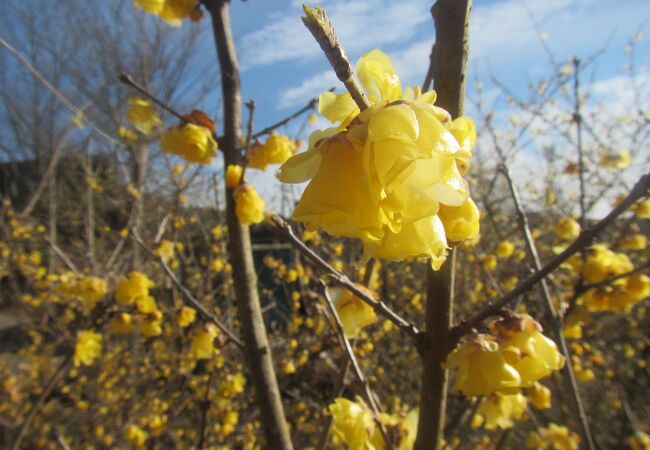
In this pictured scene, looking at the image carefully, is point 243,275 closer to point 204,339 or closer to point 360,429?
point 204,339

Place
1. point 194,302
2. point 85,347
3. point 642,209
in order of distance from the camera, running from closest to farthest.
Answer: point 194,302, point 642,209, point 85,347

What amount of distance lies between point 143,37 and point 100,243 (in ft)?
20.5

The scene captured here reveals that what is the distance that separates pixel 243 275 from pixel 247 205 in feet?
0.95

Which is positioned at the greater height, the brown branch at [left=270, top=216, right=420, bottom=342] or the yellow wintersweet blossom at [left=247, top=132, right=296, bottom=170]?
the yellow wintersweet blossom at [left=247, top=132, right=296, bottom=170]

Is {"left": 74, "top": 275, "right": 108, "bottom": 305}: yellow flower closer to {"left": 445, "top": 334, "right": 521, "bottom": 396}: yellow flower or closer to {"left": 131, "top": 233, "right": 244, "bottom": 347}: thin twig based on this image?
{"left": 131, "top": 233, "right": 244, "bottom": 347}: thin twig

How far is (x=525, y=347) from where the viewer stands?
0.87 metres

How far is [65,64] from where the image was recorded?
38.4 feet

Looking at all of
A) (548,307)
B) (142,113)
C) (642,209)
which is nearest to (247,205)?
(142,113)

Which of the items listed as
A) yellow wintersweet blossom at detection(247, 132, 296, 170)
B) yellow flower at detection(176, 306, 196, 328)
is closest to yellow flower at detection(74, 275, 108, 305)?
yellow flower at detection(176, 306, 196, 328)

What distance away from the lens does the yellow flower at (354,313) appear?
1.24 metres

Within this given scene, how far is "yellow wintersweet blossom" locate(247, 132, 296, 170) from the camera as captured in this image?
1858mm

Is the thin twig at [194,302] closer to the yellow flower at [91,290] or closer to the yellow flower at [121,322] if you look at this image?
Result: the yellow flower at [121,322]

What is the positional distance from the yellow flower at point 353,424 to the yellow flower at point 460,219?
0.74 m

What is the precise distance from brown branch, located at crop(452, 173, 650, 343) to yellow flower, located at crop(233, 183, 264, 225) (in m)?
0.93
